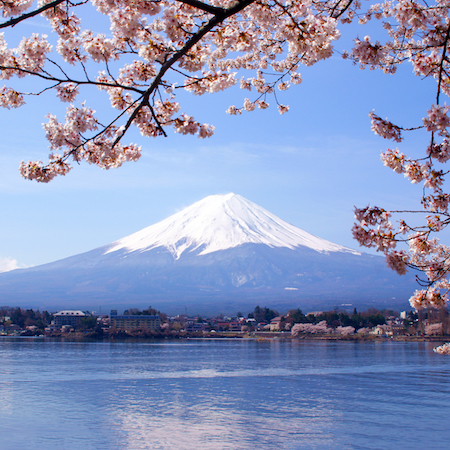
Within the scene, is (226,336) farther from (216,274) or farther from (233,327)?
(216,274)

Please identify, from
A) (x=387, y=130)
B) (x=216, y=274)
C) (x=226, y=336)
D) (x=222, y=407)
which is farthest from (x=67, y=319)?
(x=216, y=274)

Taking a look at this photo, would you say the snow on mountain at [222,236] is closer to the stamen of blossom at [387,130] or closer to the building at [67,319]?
the building at [67,319]

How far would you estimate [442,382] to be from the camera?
1883 cm

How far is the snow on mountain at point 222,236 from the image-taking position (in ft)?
607

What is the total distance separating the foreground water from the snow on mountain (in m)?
160

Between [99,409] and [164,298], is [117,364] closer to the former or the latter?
[99,409]

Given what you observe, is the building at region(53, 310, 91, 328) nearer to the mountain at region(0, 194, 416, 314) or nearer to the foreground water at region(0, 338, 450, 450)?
the mountain at region(0, 194, 416, 314)

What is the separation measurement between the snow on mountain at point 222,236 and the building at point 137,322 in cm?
10716

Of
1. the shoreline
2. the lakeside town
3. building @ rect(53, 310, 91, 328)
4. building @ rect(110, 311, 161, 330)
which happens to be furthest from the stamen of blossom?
building @ rect(53, 310, 91, 328)

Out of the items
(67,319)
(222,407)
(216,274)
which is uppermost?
(216,274)

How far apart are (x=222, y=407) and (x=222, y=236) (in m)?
173

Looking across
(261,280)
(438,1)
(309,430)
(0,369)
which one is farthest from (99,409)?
(261,280)

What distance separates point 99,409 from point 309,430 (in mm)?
5593

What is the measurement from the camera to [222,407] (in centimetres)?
1366
